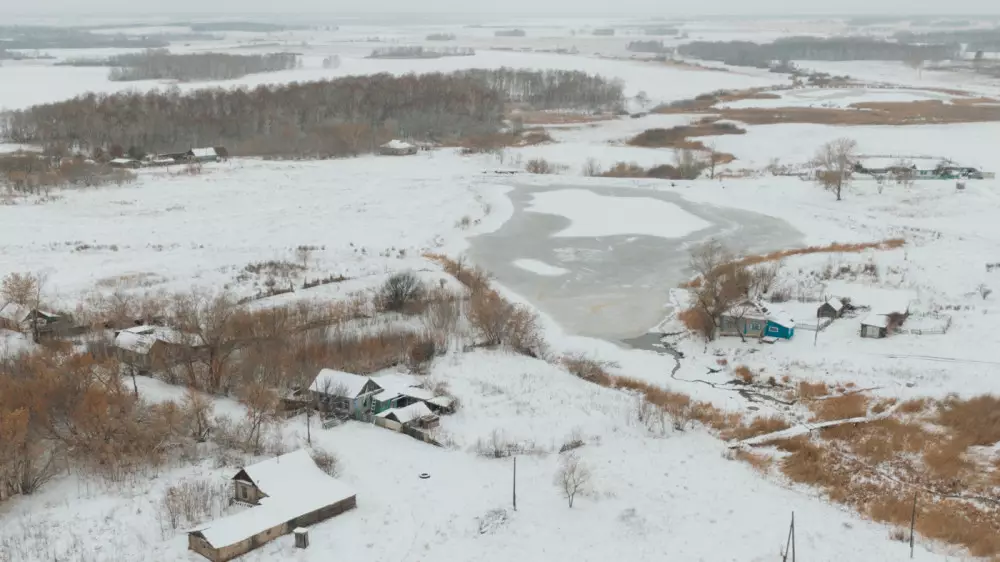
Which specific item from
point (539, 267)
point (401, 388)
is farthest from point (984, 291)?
point (401, 388)

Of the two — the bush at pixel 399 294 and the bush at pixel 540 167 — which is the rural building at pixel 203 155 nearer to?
the bush at pixel 540 167

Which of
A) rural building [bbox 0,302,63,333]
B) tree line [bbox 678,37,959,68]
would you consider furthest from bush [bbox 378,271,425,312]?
tree line [bbox 678,37,959,68]

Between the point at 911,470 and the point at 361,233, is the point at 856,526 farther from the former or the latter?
the point at 361,233

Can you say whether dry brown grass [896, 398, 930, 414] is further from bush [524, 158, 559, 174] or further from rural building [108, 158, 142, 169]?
rural building [108, 158, 142, 169]

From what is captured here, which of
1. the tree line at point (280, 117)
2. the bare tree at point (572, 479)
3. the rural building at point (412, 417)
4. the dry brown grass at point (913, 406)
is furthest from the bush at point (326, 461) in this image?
the tree line at point (280, 117)

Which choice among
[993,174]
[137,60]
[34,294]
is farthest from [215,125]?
[137,60]

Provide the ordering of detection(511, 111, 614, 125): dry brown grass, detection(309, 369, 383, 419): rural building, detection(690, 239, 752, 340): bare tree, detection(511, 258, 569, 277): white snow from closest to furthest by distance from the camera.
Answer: detection(309, 369, 383, 419): rural building → detection(690, 239, 752, 340): bare tree → detection(511, 258, 569, 277): white snow → detection(511, 111, 614, 125): dry brown grass
